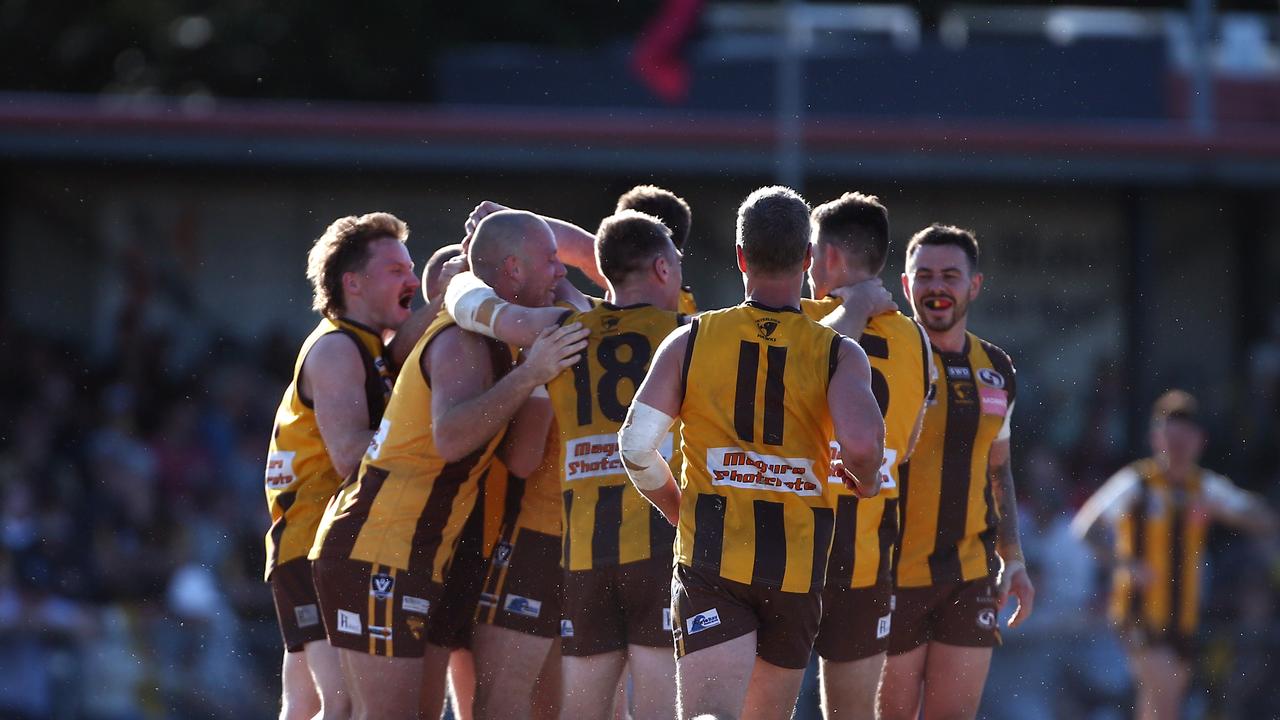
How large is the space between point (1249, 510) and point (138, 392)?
1061cm

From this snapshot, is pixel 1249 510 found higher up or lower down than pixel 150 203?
lower down

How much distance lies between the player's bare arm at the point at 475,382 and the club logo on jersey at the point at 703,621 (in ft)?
3.62

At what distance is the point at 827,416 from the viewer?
5391mm

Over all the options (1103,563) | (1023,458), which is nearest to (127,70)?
(1023,458)

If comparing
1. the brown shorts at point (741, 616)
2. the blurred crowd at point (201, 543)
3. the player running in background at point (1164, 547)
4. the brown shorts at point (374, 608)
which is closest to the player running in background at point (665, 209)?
the brown shorts at point (374, 608)

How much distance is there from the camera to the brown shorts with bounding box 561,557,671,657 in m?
5.88

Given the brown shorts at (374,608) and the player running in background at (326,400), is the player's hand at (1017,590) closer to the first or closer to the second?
the brown shorts at (374,608)

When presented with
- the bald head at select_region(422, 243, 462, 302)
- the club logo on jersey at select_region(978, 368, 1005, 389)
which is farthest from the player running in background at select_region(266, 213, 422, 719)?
the club logo on jersey at select_region(978, 368, 1005, 389)

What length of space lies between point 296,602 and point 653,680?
170cm

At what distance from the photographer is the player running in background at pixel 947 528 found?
6.93 metres

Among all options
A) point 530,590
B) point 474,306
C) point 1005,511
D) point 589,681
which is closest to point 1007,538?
point 1005,511

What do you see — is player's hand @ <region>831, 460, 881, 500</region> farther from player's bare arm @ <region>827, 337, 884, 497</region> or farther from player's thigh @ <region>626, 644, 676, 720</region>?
player's thigh @ <region>626, 644, 676, 720</region>

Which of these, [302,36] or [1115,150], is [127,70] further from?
[1115,150]

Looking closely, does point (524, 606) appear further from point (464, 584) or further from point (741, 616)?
point (741, 616)
